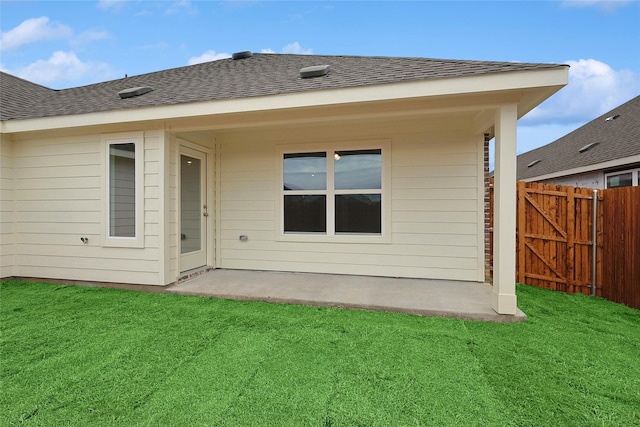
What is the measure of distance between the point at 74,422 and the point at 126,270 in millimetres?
3257

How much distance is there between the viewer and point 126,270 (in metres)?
4.62

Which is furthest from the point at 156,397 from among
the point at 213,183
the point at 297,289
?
the point at 213,183

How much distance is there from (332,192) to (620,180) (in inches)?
295

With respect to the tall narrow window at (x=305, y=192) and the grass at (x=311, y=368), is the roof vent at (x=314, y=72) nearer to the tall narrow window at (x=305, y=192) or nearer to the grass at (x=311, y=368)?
Result: the tall narrow window at (x=305, y=192)

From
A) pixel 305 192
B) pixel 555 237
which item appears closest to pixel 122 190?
pixel 305 192

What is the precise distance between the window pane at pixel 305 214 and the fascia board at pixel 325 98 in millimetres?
1929

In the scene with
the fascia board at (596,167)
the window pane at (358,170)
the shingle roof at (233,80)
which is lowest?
the window pane at (358,170)

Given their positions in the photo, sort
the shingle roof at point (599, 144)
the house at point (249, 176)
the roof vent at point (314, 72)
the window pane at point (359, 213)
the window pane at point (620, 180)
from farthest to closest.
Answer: the shingle roof at point (599, 144) → the window pane at point (620, 180) → the window pane at point (359, 213) → the roof vent at point (314, 72) → the house at point (249, 176)

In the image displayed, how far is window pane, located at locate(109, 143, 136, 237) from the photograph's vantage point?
461 centimetres

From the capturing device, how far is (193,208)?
5.36 metres

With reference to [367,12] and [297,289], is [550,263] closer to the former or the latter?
[297,289]

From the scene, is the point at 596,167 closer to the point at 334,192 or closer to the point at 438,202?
the point at 438,202

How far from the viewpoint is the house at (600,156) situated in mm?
7245

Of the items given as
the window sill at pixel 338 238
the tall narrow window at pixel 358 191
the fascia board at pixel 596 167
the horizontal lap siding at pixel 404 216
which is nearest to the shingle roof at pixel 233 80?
the horizontal lap siding at pixel 404 216
